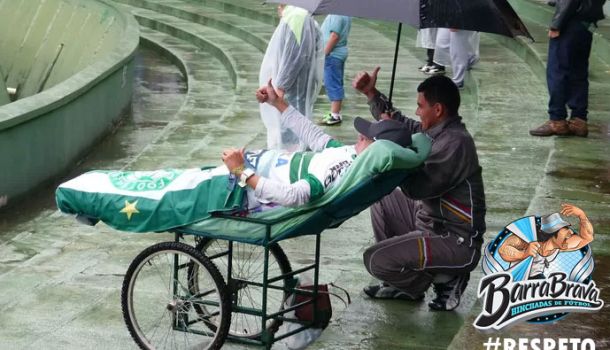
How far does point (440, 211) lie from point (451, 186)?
0.55 feet

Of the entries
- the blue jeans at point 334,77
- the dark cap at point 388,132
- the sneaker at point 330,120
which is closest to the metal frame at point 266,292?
the dark cap at point 388,132

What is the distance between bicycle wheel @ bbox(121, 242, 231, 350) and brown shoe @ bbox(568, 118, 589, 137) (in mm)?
4517

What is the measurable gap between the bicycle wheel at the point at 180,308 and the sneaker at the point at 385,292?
2.84 feet

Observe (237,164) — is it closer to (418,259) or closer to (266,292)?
(266,292)

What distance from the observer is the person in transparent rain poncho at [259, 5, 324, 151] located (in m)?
9.12

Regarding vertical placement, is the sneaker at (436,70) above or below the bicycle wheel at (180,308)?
below

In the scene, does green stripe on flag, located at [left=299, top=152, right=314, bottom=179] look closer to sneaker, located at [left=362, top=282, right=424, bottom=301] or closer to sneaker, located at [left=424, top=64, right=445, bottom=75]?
sneaker, located at [left=362, top=282, right=424, bottom=301]

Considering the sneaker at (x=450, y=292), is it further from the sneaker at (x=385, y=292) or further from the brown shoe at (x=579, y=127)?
the brown shoe at (x=579, y=127)

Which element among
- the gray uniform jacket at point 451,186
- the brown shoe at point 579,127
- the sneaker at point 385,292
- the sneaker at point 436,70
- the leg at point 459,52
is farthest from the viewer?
the sneaker at point 436,70

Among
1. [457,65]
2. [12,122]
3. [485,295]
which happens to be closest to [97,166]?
[12,122]

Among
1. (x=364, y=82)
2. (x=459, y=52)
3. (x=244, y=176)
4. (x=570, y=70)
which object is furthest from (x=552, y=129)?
(x=244, y=176)

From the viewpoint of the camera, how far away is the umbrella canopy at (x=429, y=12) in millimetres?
6062

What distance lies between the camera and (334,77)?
1187cm

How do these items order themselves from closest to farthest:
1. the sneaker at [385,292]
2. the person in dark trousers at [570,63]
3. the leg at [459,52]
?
the sneaker at [385,292] < the person in dark trousers at [570,63] < the leg at [459,52]
